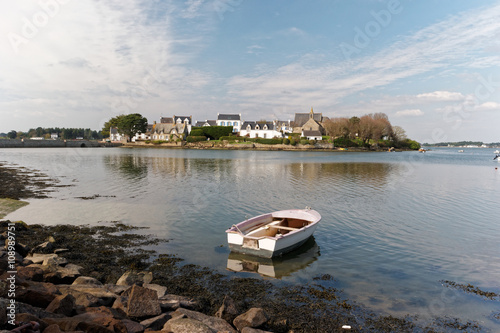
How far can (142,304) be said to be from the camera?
22.7 ft

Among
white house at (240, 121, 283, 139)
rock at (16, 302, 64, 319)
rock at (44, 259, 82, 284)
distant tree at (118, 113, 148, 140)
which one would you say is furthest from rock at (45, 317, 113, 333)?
distant tree at (118, 113, 148, 140)

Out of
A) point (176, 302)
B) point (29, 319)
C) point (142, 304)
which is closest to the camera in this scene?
point (29, 319)

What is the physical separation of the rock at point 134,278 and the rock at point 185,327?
3.05 metres

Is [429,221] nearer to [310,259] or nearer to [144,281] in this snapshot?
[310,259]

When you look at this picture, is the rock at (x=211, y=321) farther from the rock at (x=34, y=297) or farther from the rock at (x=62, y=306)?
the rock at (x=34, y=297)

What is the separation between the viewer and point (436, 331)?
24.7ft

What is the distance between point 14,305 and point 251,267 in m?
7.19

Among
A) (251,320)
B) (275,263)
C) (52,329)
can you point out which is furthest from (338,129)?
(52,329)

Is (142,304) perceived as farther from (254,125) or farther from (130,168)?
(254,125)

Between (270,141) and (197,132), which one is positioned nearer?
(270,141)

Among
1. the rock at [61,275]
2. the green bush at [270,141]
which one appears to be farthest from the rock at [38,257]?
the green bush at [270,141]

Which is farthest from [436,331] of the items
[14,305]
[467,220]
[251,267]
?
[467,220]

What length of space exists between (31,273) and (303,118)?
454 ft

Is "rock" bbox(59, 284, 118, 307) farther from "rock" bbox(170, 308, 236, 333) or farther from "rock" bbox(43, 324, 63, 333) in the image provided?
"rock" bbox(43, 324, 63, 333)
